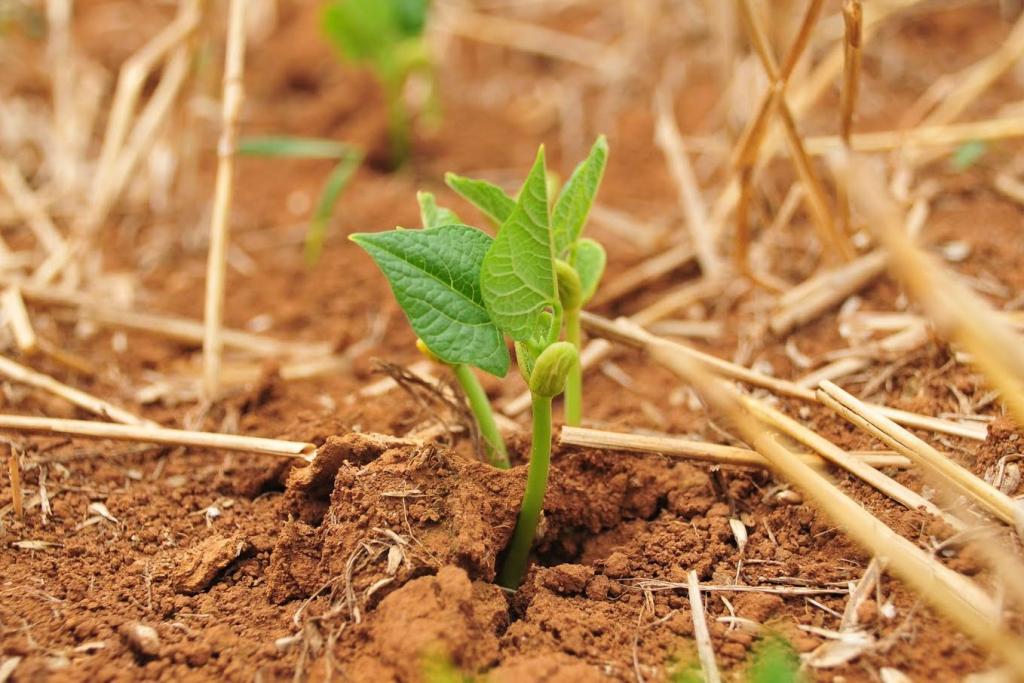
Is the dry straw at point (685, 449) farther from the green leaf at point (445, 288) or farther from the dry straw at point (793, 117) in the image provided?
the dry straw at point (793, 117)

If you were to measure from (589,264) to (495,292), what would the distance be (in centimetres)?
→ 29

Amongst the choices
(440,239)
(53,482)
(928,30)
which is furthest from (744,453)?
(928,30)

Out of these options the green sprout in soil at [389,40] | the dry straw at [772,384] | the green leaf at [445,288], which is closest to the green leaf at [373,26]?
the green sprout in soil at [389,40]

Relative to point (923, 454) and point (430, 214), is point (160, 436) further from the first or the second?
point (923, 454)

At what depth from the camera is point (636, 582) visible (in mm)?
1094

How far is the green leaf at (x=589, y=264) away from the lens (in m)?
1.22

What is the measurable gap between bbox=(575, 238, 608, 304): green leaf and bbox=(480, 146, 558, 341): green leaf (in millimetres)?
215

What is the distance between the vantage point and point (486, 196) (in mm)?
1081

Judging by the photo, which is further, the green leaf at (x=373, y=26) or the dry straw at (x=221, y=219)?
the green leaf at (x=373, y=26)

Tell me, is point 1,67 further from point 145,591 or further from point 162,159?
point 145,591

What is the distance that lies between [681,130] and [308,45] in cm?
131

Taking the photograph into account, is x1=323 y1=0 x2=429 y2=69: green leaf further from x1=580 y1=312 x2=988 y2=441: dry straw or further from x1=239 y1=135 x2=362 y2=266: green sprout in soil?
x1=580 y1=312 x2=988 y2=441: dry straw

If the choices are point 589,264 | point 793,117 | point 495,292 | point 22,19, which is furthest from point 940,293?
point 22,19

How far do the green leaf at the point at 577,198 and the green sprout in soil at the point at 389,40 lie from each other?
53.4 inches
